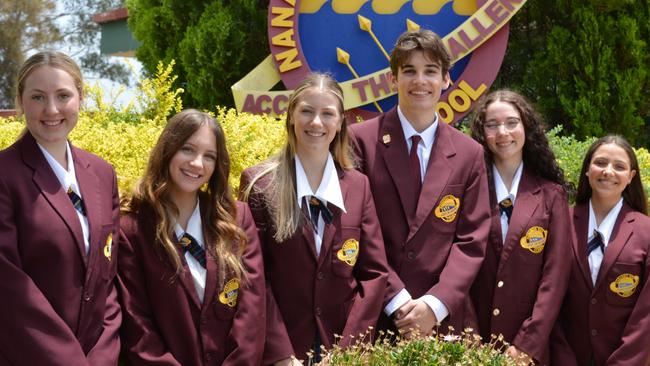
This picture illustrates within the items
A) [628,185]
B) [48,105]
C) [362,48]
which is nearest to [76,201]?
[48,105]

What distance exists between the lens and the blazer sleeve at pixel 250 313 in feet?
10.5

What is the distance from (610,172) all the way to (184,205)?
82.9 inches

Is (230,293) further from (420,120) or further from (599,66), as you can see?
(599,66)

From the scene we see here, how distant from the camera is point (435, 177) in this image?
3.68 meters

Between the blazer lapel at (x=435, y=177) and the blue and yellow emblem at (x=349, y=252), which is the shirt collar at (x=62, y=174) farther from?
the blazer lapel at (x=435, y=177)

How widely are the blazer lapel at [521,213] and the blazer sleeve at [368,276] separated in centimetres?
64

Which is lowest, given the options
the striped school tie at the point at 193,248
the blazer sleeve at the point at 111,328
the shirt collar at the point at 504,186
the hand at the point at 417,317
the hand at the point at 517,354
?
the hand at the point at 517,354

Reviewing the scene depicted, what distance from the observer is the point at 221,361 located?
3.23 meters

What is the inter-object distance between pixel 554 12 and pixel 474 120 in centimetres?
395

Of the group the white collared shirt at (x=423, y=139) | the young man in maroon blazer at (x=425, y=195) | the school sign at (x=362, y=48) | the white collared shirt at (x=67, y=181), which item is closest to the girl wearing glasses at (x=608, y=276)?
the young man in maroon blazer at (x=425, y=195)

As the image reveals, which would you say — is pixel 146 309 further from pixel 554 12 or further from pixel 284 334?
pixel 554 12

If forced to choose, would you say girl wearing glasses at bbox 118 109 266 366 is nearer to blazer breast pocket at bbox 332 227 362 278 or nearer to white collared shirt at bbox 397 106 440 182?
blazer breast pocket at bbox 332 227 362 278

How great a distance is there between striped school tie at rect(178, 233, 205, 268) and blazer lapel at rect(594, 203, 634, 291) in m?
1.90

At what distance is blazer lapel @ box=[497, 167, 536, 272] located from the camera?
375 cm
